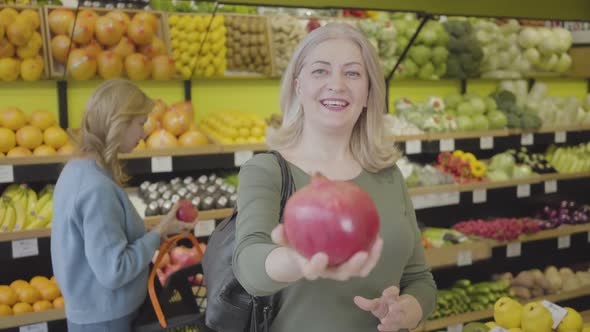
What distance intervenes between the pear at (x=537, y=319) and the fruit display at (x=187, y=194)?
5.53 ft

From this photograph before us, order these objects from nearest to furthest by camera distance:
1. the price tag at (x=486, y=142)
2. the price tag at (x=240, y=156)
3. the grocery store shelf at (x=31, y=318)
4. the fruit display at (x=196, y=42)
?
the grocery store shelf at (x=31, y=318), the price tag at (x=240, y=156), the fruit display at (x=196, y=42), the price tag at (x=486, y=142)

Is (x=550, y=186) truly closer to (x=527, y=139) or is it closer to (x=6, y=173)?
(x=527, y=139)

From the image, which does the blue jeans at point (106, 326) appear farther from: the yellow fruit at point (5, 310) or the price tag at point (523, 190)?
the price tag at point (523, 190)

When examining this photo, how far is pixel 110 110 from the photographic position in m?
2.37

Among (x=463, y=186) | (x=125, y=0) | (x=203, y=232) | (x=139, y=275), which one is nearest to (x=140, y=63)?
(x=125, y=0)

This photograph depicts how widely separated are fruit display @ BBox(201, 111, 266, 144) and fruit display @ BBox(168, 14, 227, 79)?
12.4 inches

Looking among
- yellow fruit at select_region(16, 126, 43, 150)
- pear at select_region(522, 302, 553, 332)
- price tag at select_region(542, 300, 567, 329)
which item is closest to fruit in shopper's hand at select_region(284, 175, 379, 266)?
pear at select_region(522, 302, 553, 332)

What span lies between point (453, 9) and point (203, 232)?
5.73 ft

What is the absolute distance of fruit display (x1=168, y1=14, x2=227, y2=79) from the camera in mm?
3666

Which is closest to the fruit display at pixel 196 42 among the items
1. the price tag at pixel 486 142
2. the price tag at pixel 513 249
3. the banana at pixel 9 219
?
the banana at pixel 9 219

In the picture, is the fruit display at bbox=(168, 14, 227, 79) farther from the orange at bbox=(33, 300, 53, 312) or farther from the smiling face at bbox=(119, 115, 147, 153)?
the orange at bbox=(33, 300, 53, 312)

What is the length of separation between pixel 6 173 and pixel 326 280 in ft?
7.12

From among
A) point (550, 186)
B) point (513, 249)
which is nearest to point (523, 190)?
point (550, 186)

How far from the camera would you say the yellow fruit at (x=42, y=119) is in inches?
127
